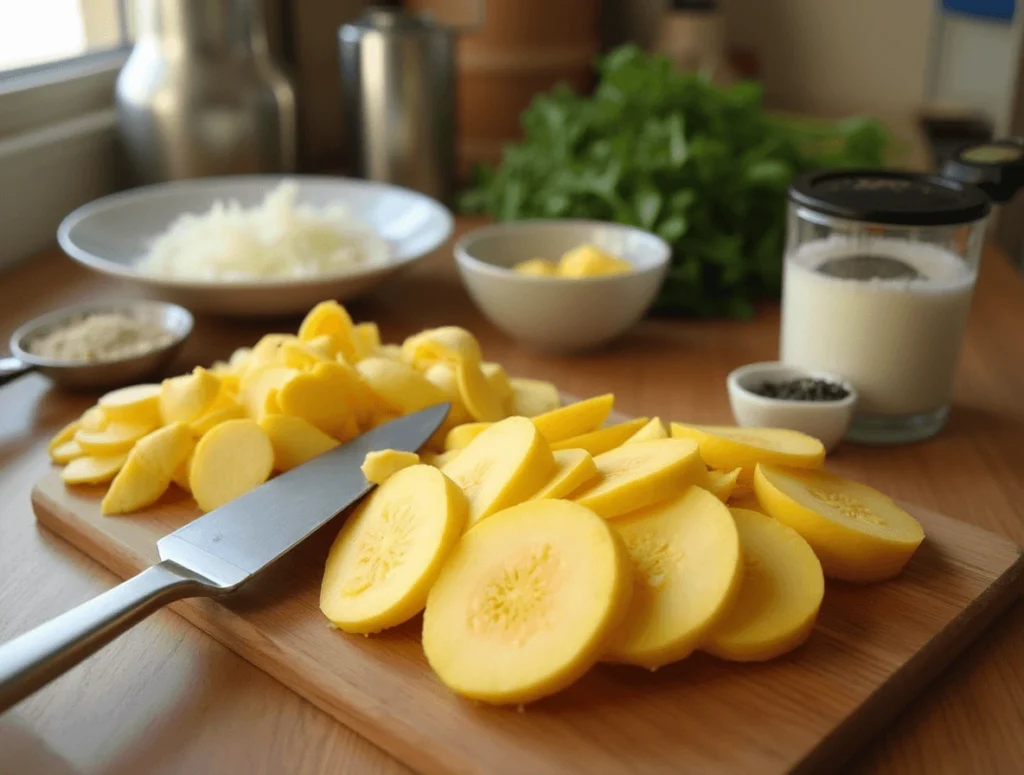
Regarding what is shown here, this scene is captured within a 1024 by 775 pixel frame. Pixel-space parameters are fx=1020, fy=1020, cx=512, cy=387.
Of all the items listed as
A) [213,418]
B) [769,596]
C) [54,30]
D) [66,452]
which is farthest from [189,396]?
[54,30]

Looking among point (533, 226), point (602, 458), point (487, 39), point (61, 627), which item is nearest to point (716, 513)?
point (602, 458)

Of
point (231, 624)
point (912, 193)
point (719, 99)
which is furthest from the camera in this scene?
point (719, 99)

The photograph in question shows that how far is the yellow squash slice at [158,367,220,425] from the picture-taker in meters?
0.88

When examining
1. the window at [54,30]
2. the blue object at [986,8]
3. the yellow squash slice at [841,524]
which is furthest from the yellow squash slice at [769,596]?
the blue object at [986,8]

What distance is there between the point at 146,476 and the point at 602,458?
1.24 ft

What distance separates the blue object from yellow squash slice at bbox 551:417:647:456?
2.07m

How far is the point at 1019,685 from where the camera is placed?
0.70 m

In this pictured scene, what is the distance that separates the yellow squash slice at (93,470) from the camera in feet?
2.87

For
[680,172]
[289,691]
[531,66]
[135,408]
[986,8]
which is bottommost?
[289,691]

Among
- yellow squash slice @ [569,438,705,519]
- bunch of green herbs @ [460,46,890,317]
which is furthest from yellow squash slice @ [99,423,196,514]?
bunch of green herbs @ [460,46,890,317]

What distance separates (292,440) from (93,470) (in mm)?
182

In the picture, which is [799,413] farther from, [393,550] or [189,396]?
[189,396]

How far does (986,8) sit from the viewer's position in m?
2.43

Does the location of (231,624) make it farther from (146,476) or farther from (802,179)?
(802,179)
